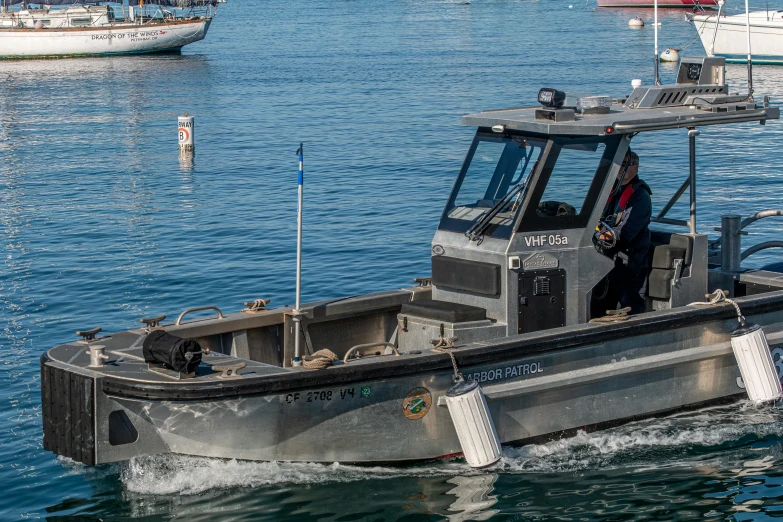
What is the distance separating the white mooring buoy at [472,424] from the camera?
30.9 ft

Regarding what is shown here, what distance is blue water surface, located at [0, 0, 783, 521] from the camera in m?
9.71

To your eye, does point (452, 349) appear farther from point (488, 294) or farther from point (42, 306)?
point (42, 306)

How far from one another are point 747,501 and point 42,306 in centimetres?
1069

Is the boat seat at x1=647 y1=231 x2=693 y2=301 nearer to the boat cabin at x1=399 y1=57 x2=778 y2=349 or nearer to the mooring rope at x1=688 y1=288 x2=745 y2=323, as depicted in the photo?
the mooring rope at x1=688 y1=288 x2=745 y2=323

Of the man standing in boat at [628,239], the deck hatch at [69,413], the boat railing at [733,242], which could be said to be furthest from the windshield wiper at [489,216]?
the deck hatch at [69,413]

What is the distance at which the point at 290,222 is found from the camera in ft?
75.3

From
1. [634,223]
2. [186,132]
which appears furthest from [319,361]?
[186,132]

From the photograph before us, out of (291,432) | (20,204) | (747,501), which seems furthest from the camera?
(20,204)

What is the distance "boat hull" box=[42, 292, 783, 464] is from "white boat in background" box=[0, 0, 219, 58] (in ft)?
198

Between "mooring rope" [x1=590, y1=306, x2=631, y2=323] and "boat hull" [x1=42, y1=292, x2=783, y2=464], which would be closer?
"boat hull" [x1=42, y1=292, x2=783, y2=464]

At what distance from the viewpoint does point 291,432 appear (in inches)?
367

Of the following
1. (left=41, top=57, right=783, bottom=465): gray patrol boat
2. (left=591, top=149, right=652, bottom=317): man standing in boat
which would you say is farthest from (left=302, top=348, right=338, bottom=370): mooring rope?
(left=591, top=149, right=652, bottom=317): man standing in boat

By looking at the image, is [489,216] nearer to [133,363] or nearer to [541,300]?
[541,300]

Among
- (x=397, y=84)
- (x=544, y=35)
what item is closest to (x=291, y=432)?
(x=397, y=84)
